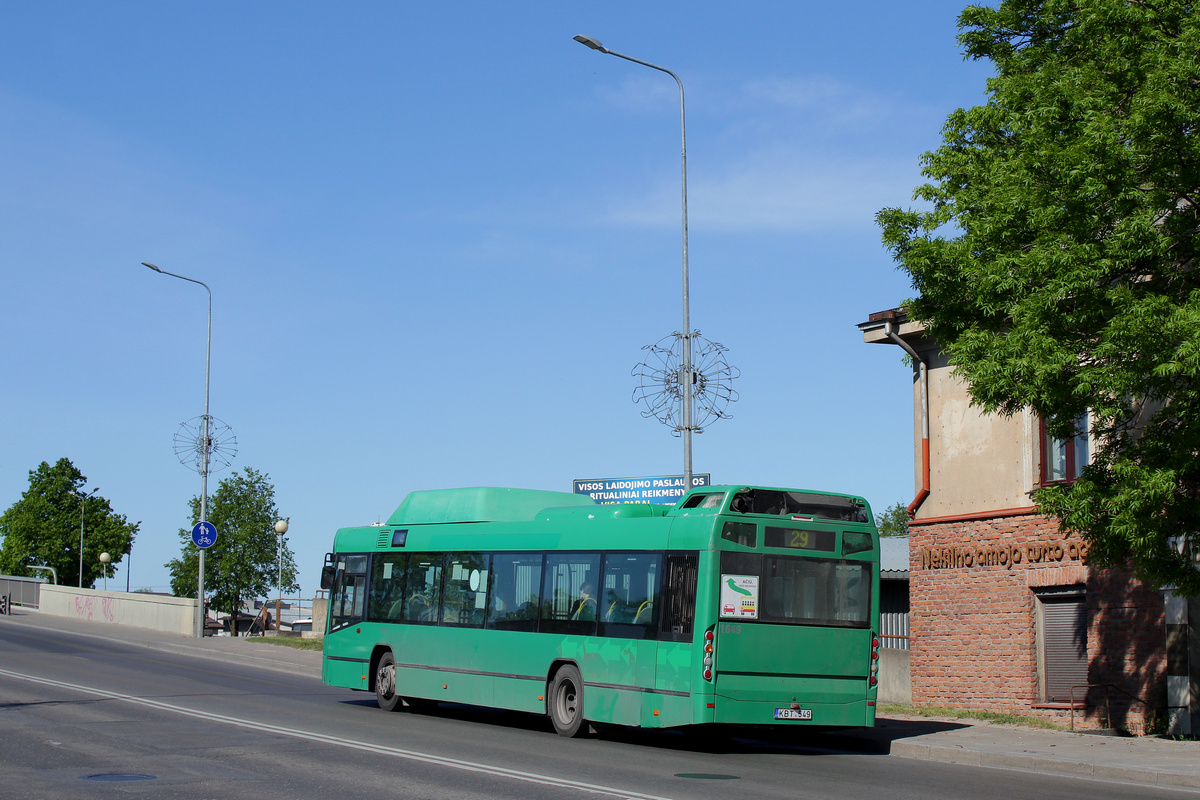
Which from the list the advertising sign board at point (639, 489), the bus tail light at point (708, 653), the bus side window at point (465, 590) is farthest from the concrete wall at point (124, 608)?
the bus tail light at point (708, 653)

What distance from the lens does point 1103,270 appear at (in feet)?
43.0

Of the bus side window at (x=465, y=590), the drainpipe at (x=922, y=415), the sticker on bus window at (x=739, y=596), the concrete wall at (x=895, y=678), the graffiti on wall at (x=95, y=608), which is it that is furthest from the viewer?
the graffiti on wall at (x=95, y=608)

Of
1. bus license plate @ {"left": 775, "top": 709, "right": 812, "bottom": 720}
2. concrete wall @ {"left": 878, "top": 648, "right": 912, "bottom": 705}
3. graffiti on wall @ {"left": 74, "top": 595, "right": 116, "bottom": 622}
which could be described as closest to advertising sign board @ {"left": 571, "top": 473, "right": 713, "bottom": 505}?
concrete wall @ {"left": 878, "top": 648, "right": 912, "bottom": 705}

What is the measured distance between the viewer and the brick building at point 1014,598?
18281mm

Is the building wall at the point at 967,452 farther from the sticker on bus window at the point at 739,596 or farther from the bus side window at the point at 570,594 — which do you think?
the bus side window at the point at 570,594

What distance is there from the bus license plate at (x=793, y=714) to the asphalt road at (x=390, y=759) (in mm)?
486

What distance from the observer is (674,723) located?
14492 millimetres

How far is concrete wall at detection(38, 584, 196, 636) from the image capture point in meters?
42.1

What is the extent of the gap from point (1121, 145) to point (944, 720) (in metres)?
9.46

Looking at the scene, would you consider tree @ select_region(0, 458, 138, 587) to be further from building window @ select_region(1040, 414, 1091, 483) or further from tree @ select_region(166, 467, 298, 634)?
building window @ select_region(1040, 414, 1091, 483)

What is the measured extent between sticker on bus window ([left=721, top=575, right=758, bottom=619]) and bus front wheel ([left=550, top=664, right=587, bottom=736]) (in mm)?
2665

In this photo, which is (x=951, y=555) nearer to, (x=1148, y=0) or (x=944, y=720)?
(x=944, y=720)

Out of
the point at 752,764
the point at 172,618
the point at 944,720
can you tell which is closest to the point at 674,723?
the point at 752,764

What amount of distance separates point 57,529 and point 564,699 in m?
82.9
